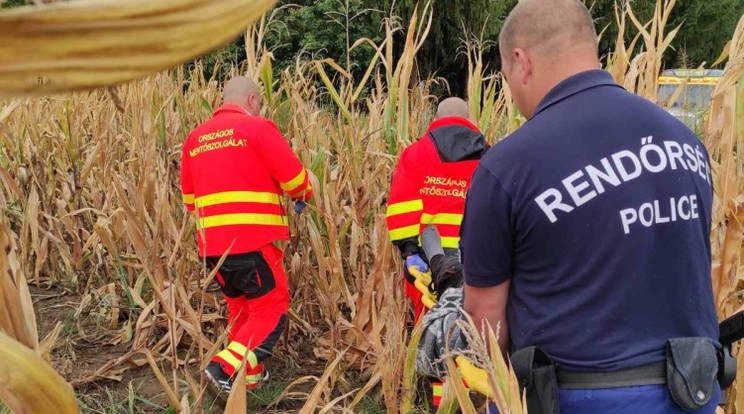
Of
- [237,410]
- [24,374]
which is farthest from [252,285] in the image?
[24,374]

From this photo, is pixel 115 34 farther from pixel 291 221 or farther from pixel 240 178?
pixel 291 221

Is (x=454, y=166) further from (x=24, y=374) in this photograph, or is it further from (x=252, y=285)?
(x=24, y=374)

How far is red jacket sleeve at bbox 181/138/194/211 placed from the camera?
3.56 m

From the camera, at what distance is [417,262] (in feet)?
10.4

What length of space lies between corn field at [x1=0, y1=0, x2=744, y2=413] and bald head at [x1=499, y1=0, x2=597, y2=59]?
89cm

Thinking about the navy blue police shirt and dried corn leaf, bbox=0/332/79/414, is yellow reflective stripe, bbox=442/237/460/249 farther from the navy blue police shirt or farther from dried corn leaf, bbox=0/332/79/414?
dried corn leaf, bbox=0/332/79/414

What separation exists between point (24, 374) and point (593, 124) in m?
1.34

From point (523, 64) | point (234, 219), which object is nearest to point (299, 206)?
point (234, 219)

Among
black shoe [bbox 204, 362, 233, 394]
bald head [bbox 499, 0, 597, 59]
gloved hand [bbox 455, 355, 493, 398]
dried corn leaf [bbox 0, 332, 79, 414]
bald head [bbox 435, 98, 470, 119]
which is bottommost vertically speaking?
black shoe [bbox 204, 362, 233, 394]

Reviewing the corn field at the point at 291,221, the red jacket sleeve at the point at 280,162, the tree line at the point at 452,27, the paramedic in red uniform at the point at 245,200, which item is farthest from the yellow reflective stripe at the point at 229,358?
the tree line at the point at 452,27

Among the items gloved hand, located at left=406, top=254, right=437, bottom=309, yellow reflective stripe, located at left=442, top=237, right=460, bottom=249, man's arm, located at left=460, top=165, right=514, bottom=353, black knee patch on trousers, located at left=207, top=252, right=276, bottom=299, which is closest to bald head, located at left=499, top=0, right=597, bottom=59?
man's arm, located at left=460, top=165, right=514, bottom=353

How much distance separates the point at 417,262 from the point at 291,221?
974 millimetres

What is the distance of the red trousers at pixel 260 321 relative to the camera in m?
3.41

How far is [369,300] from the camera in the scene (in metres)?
3.43
